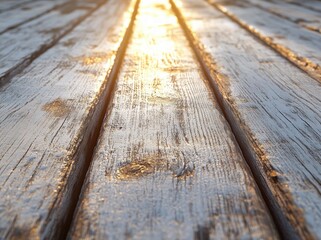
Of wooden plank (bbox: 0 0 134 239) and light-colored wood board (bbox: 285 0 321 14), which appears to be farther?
light-colored wood board (bbox: 285 0 321 14)

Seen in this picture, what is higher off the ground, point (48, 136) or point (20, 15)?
point (48, 136)

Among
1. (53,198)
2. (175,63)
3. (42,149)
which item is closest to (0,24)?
(175,63)

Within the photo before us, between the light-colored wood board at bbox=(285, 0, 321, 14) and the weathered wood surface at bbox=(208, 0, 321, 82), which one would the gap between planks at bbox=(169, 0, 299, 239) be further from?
the light-colored wood board at bbox=(285, 0, 321, 14)

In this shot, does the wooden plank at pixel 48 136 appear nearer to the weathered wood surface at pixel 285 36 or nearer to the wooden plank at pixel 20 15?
the weathered wood surface at pixel 285 36

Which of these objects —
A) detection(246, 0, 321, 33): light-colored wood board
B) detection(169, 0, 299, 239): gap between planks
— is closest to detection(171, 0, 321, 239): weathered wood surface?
detection(169, 0, 299, 239): gap between planks

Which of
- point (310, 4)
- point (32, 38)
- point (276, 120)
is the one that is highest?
point (276, 120)

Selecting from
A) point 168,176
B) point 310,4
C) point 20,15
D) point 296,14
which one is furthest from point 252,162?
point 310,4

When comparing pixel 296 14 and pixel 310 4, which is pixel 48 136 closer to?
pixel 296 14
